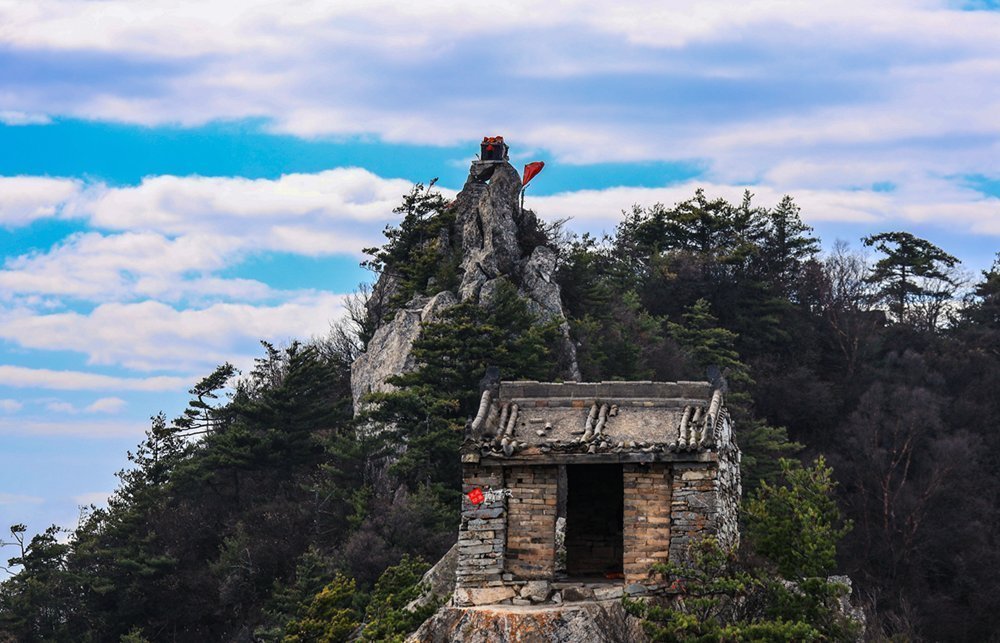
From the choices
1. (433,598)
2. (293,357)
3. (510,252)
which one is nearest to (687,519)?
(433,598)

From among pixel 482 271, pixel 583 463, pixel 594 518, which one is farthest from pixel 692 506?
pixel 482 271

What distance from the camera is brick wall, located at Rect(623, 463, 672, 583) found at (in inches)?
733

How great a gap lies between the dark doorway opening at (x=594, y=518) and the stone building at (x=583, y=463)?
2.60m

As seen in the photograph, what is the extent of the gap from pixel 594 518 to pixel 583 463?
151 inches

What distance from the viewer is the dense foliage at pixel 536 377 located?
3662cm

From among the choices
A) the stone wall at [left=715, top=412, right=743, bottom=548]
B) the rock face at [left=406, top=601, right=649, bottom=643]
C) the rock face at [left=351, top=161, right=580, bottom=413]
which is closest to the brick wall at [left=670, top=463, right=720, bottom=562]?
the stone wall at [left=715, top=412, right=743, bottom=548]

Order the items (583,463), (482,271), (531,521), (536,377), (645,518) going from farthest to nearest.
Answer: (482,271)
(536,377)
(583,463)
(531,521)
(645,518)

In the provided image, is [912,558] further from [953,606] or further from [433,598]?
[433,598]

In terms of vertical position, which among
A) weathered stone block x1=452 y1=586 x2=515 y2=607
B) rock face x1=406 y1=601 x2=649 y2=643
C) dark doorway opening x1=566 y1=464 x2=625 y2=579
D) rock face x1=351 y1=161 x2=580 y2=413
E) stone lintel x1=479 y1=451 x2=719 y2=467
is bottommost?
Answer: rock face x1=406 y1=601 x2=649 y2=643

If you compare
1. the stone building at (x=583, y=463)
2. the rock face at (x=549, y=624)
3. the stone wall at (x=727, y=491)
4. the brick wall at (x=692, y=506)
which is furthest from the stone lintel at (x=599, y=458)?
the rock face at (x=549, y=624)

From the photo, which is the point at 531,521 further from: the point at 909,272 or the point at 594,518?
the point at 909,272

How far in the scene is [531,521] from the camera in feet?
62.0

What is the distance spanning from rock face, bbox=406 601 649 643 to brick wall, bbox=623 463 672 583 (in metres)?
0.62

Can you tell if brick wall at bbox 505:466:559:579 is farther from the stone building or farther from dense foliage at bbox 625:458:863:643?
dense foliage at bbox 625:458:863:643
